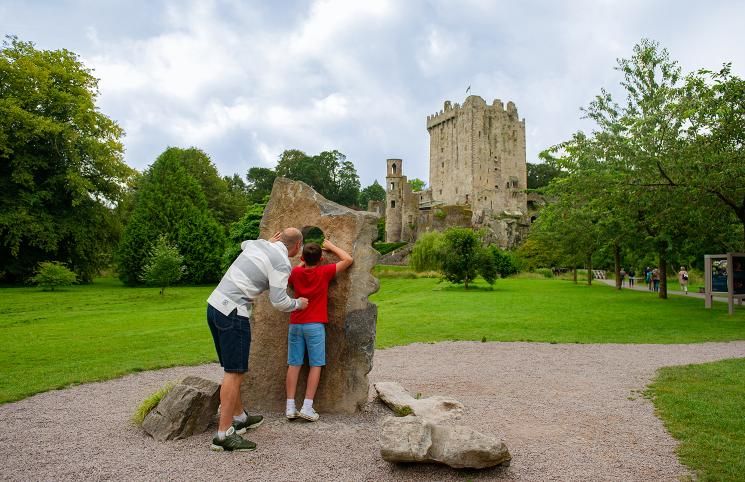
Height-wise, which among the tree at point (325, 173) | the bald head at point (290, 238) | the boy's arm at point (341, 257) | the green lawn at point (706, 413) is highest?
the tree at point (325, 173)

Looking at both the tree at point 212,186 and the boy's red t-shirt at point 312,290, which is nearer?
the boy's red t-shirt at point 312,290

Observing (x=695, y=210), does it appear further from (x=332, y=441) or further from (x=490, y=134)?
(x=490, y=134)

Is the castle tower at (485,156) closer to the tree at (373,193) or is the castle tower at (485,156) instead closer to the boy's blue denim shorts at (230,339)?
the tree at (373,193)

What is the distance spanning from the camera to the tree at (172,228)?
39250 mm

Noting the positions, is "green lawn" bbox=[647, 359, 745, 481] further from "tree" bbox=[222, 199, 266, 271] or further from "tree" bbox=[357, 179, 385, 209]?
"tree" bbox=[357, 179, 385, 209]

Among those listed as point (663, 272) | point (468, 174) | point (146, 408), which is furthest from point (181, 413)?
point (468, 174)

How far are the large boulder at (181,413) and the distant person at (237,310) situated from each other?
46cm

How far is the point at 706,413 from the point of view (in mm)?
6918

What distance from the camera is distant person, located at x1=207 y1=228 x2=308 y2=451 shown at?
5662 mm

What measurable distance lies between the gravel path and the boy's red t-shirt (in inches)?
49.3

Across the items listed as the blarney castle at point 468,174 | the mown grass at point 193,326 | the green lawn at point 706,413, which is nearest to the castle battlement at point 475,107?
the blarney castle at point 468,174

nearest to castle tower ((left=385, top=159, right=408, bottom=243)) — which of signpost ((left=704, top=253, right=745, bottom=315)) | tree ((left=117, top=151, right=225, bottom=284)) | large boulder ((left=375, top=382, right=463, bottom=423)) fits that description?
tree ((left=117, top=151, right=225, bottom=284))

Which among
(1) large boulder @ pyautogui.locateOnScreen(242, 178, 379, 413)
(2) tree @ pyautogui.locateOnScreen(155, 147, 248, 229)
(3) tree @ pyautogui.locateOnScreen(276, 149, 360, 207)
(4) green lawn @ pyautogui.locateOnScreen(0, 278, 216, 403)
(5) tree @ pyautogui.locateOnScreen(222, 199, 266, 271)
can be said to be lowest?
(4) green lawn @ pyautogui.locateOnScreen(0, 278, 216, 403)

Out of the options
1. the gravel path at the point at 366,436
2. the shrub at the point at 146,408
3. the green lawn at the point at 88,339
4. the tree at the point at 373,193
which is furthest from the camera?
the tree at the point at 373,193
